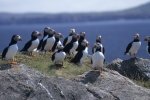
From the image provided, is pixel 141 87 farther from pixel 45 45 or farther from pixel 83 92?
pixel 45 45

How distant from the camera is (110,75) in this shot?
25.3 m

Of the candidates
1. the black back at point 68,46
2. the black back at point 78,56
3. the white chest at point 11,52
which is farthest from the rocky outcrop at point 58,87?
the black back at point 68,46

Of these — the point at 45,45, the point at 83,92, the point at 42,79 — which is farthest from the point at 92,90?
the point at 45,45

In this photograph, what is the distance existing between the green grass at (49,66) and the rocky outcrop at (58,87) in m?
1.38

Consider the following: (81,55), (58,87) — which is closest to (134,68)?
(81,55)

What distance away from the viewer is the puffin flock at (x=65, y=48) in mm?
26609

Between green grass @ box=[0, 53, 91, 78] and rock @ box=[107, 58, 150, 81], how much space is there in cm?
141

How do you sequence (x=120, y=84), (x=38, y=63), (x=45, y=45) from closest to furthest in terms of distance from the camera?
(x=120, y=84), (x=38, y=63), (x=45, y=45)

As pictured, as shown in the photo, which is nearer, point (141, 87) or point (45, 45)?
point (141, 87)

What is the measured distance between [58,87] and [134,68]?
6.49 m

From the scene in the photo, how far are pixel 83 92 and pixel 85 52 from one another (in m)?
6.07

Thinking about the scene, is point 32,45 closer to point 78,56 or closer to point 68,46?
point 68,46

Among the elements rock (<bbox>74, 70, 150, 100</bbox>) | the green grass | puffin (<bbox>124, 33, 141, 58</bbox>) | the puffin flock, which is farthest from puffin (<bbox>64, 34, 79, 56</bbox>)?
rock (<bbox>74, 70, 150, 100</bbox>)

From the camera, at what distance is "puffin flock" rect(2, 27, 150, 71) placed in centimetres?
2661
